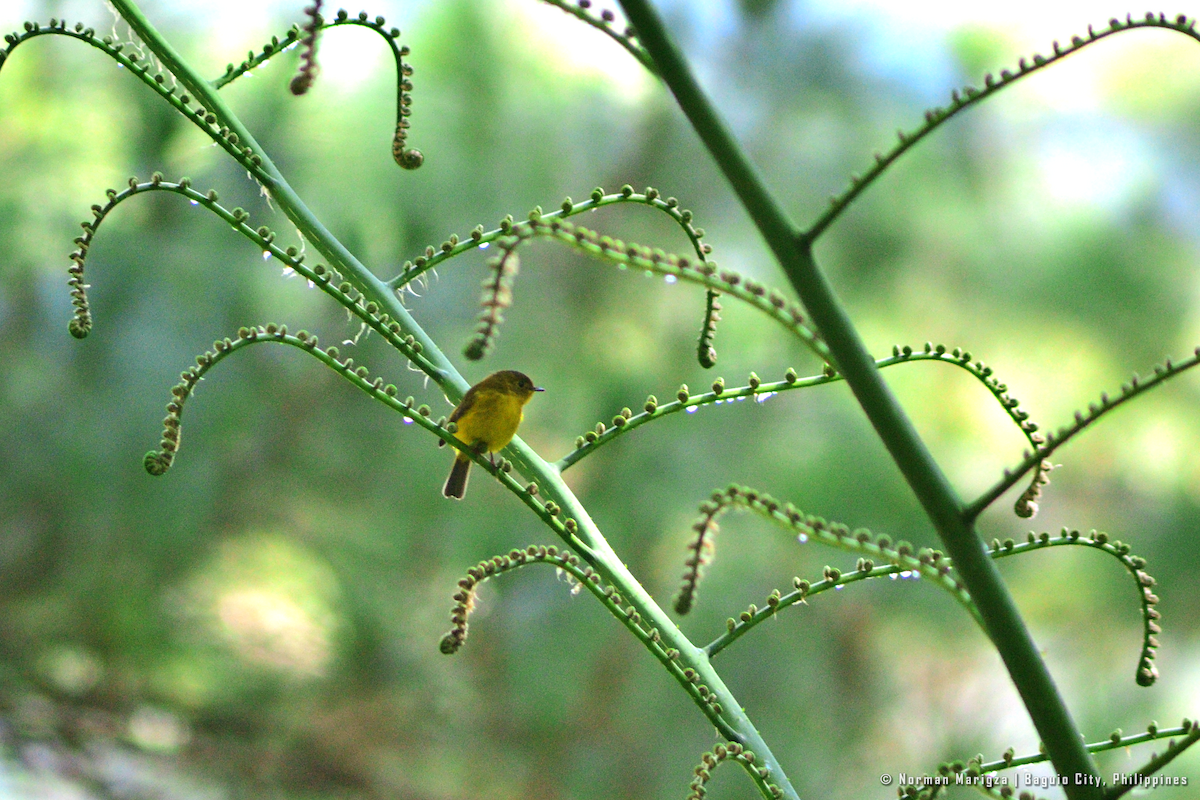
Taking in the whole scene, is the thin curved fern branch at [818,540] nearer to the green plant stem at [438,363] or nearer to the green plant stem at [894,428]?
the green plant stem at [894,428]

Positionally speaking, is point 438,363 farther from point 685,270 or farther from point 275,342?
point 685,270

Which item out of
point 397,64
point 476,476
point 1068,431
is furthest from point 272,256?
point 476,476

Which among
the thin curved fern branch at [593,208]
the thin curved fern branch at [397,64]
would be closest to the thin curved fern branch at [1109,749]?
the thin curved fern branch at [593,208]

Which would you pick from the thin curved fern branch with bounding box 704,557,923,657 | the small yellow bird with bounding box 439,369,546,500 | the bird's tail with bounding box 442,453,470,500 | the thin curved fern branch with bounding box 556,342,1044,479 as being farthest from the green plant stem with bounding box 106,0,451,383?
the bird's tail with bounding box 442,453,470,500

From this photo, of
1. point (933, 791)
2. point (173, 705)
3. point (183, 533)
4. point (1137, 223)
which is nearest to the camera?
point (933, 791)

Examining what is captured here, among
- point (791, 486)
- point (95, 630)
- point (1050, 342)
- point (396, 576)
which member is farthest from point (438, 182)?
point (1050, 342)

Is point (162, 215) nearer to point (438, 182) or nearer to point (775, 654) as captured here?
point (438, 182)
